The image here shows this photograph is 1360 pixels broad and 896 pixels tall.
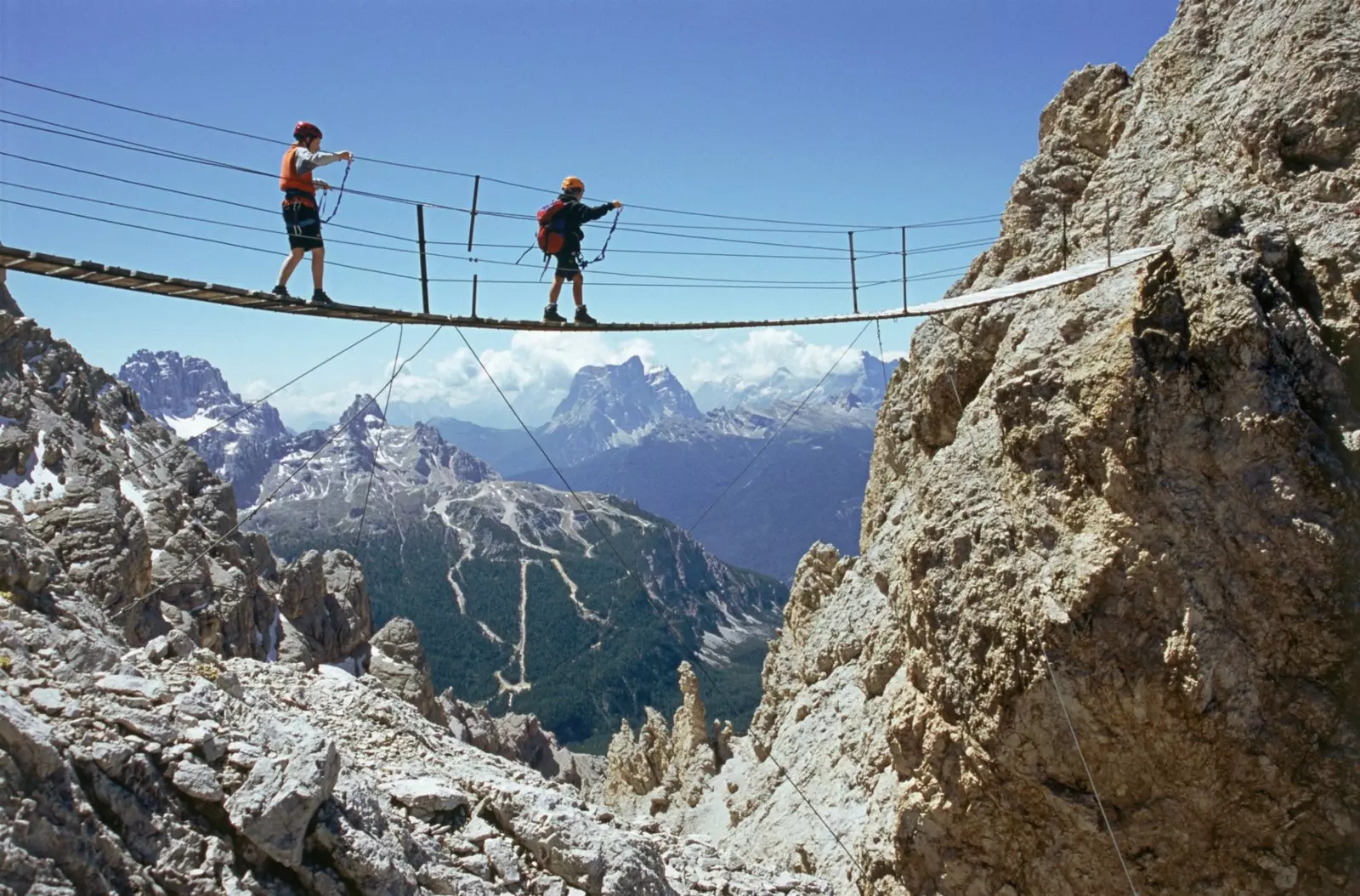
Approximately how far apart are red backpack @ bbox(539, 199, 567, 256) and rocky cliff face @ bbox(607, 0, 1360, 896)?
24.4 ft

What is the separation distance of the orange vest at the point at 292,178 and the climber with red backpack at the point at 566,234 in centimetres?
393

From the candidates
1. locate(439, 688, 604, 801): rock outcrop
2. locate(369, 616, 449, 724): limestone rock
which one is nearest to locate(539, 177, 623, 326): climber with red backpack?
locate(369, 616, 449, 724): limestone rock

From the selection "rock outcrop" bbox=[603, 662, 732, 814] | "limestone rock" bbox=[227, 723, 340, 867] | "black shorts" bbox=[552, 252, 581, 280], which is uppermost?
"black shorts" bbox=[552, 252, 581, 280]

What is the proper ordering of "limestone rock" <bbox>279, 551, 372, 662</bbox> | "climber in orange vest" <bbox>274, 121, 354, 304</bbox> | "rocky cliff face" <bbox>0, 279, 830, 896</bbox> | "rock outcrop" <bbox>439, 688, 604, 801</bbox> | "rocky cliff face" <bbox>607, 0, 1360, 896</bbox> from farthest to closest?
"limestone rock" <bbox>279, 551, 372, 662</bbox>, "rock outcrop" <bbox>439, 688, 604, 801</bbox>, "climber in orange vest" <bbox>274, 121, 354, 304</bbox>, "rocky cliff face" <bbox>607, 0, 1360, 896</bbox>, "rocky cliff face" <bbox>0, 279, 830, 896</bbox>

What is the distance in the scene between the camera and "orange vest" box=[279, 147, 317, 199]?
42.9 feet

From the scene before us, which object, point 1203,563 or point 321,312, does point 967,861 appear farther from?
point 321,312

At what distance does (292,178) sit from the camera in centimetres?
1309

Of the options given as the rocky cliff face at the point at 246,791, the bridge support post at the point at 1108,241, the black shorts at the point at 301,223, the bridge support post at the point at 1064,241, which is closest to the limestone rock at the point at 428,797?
the rocky cliff face at the point at 246,791

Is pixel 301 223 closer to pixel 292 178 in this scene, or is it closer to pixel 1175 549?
pixel 292 178

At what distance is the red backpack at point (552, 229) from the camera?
622 inches

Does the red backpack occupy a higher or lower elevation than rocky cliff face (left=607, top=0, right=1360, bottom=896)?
higher

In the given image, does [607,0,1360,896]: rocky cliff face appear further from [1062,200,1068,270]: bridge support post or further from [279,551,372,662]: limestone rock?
[279,551,372,662]: limestone rock

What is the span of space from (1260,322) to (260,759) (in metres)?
13.7

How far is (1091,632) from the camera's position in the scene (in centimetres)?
1162
